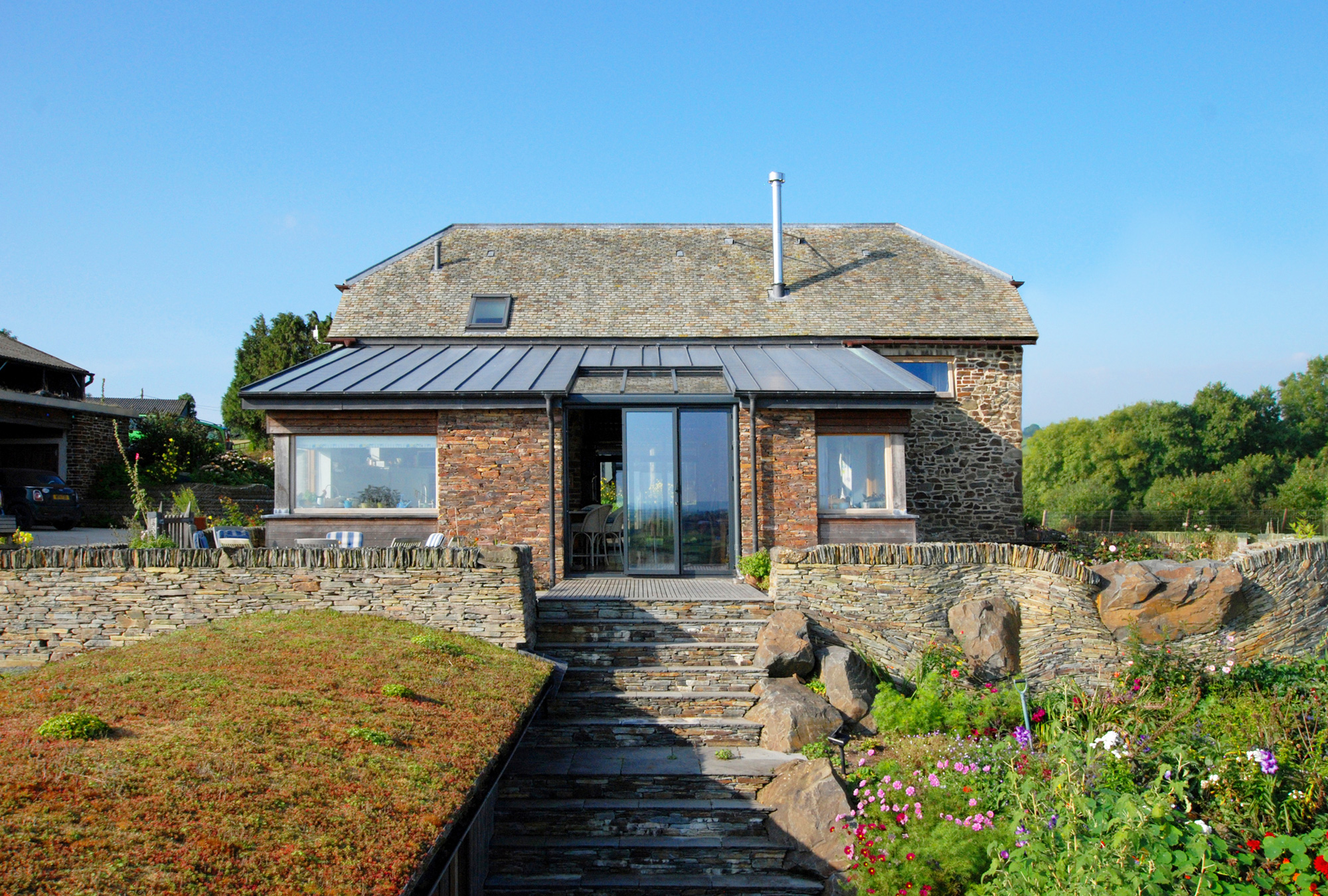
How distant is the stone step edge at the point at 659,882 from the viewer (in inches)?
237

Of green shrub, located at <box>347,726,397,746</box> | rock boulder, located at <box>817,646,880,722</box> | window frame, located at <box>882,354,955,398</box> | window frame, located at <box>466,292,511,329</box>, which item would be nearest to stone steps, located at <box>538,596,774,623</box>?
rock boulder, located at <box>817,646,880,722</box>

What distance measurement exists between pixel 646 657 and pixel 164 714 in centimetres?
495

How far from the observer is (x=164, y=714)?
4.65m

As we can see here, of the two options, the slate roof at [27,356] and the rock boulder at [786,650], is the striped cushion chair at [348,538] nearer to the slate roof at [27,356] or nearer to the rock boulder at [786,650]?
the rock boulder at [786,650]

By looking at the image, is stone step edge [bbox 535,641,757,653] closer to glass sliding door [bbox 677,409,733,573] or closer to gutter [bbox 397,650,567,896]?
gutter [bbox 397,650,567,896]

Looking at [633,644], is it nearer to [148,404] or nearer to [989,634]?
[989,634]

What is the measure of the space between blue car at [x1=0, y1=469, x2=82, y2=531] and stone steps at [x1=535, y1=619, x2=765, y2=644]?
16.9 meters

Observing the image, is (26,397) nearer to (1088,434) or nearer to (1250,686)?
(1250,686)

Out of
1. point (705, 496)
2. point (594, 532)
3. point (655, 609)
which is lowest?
point (655, 609)

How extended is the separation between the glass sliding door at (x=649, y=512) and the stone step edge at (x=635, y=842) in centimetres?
549

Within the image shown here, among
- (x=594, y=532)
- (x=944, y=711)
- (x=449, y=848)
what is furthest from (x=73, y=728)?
(x=594, y=532)

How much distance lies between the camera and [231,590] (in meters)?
→ 8.36

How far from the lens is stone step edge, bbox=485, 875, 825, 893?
19.8 feet

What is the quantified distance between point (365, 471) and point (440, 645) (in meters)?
5.82
